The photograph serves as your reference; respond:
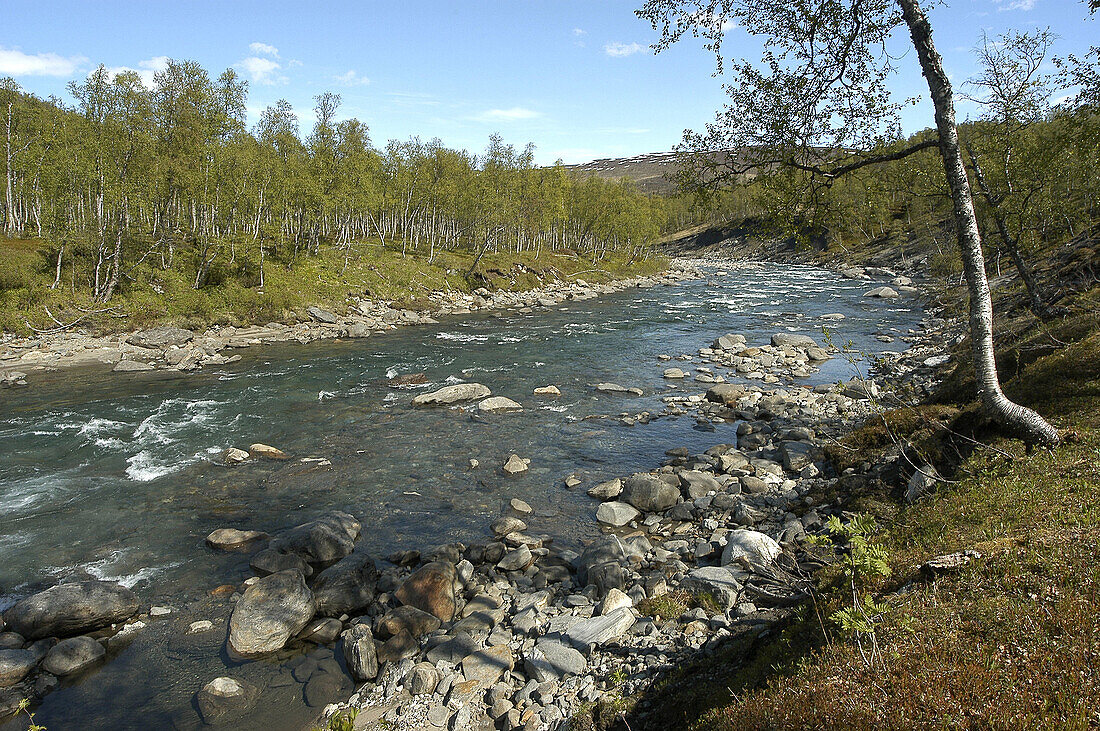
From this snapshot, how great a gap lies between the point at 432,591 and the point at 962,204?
11817 millimetres

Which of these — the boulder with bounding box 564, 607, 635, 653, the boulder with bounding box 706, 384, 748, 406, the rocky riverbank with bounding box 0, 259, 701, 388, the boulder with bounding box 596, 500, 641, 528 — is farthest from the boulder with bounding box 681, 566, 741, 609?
the rocky riverbank with bounding box 0, 259, 701, 388

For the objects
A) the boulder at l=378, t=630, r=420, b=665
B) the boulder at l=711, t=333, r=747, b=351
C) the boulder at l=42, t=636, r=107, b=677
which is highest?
the boulder at l=711, t=333, r=747, b=351

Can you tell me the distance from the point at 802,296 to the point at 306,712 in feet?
206

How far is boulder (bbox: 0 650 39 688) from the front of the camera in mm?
9273

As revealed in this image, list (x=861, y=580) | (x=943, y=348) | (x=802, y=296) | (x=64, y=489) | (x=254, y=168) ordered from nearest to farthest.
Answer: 1. (x=861, y=580)
2. (x=64, y=489)
3. (x=943, y=348)
4. (x=254, y=168)
5. (x=802, y=296)

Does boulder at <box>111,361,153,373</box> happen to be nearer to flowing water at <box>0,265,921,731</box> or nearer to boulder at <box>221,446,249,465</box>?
flowing water at <box>0,265,921,731</box>

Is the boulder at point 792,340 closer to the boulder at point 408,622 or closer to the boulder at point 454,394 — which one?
the boulder at point 454,394

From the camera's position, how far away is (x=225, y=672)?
9586 millimetres

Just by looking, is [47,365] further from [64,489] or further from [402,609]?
[402,609]

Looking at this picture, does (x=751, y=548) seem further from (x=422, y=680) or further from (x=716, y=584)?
(x=422, y=680)

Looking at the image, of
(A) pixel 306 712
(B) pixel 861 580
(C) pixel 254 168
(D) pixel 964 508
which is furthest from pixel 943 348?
(C) pixel 254 168

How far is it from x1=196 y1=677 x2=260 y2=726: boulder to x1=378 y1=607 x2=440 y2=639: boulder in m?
2.12

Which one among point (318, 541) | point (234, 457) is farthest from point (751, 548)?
point (234, 457)

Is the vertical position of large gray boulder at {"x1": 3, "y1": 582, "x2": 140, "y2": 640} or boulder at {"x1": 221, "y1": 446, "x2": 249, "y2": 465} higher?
boulder at {"x1": 221, "y1": 446, "x2": 249, "y2": 465}
